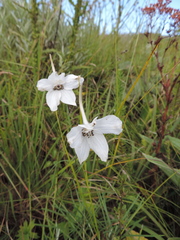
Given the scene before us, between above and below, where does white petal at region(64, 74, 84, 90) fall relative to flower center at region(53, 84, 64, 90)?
above

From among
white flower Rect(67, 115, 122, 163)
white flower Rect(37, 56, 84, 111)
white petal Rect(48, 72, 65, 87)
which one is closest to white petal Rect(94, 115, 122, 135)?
white flower Rect(67, 115, 122, 163)

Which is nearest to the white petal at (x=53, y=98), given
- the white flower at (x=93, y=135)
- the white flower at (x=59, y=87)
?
the white flower at (x=59, y=87)

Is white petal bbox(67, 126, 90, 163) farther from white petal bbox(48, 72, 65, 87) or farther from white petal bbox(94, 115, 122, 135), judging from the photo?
white petal bbox(48, 72, 65, 87)

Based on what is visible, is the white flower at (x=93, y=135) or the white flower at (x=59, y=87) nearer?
the white flower at (x=93, y=135)

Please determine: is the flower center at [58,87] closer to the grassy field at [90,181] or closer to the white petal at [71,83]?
the white petal at [71,83]

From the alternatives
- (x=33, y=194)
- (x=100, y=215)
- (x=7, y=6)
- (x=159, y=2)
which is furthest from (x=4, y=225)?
(x=7, y=6)

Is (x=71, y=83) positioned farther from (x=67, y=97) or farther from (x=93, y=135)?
(x=93, y=135)

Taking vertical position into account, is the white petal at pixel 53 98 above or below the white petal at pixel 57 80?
below

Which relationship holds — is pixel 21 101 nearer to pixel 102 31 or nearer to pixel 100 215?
pixel 100 215
